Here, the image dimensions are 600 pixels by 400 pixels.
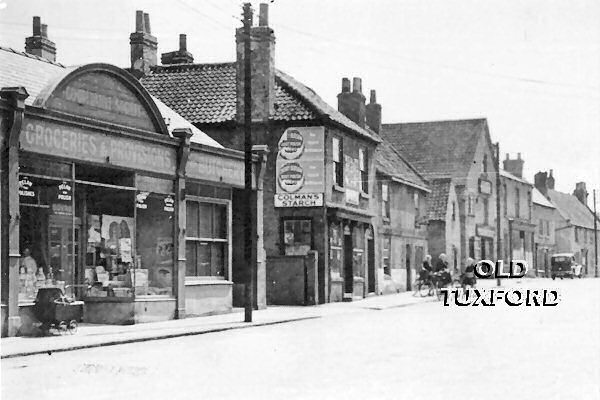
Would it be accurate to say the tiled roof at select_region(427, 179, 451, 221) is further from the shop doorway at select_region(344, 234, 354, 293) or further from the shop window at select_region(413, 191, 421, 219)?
the shop doorway at select_region(344, 234, 354, 293)

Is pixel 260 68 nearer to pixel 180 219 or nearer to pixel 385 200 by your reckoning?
pixel 180 219

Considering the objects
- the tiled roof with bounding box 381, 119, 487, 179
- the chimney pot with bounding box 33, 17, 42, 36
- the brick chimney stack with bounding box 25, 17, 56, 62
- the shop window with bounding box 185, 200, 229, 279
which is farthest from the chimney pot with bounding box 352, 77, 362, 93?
the tiled roof with bounding box 381, 119, 487, 179

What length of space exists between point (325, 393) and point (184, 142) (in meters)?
14.4

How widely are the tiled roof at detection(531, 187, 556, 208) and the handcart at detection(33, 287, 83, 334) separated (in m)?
68.2

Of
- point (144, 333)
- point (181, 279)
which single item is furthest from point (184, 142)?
point (144, 333)

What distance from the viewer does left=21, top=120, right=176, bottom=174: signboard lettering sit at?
61.8 ft

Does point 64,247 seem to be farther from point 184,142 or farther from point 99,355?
point 99,355

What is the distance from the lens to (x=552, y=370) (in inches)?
493

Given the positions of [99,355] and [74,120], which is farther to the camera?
[74,120]

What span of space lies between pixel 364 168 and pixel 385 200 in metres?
5.12

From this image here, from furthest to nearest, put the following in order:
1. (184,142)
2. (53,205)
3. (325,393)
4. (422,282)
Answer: (422,282) < (184,142) < (53,205) < (325,393)

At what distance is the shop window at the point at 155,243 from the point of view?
22719 millimetres

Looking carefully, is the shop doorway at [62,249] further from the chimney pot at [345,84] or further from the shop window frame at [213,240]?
the chimney pot at [345,84]

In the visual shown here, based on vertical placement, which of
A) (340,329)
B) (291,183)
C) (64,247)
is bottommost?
(340,329)
